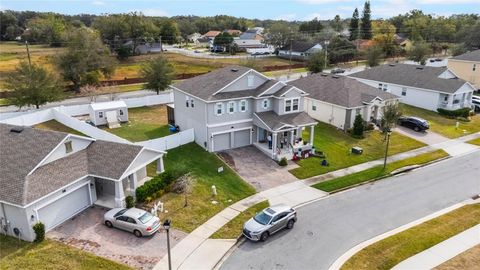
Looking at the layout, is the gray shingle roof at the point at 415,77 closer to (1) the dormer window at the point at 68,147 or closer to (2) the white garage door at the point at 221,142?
(2) the white garage door at the point at 221,142

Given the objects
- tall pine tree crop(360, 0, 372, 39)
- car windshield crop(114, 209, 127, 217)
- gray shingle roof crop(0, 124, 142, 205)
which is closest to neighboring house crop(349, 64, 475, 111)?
gray shingle roof crop(0, 124, 142, 205)

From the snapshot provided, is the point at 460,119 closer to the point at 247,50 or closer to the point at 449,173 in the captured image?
the point at 449,173

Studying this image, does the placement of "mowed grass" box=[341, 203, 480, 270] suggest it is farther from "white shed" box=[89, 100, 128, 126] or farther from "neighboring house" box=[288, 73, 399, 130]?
"white shed" box=[89, 100, 128, 126]

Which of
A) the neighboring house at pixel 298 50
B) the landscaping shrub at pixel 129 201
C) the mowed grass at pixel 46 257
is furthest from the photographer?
the neighboring house at pixel 298 50

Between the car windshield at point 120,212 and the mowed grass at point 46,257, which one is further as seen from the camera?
the car windshield at point 120,212

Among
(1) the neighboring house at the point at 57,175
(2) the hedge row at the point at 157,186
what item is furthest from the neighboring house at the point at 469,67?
(1) the neighboring house at the point at 57,175

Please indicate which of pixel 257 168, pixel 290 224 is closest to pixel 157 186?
pixel 257 168

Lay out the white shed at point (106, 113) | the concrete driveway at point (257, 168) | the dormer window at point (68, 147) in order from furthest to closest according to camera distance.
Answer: the white shed at point (106, 113)
the concrete driveway at point (257, 168)
the dormer window at point (68, 147)

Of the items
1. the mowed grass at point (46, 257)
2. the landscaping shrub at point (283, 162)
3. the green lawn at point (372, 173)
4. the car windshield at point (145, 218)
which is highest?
the car windshield at point (145, 218)
